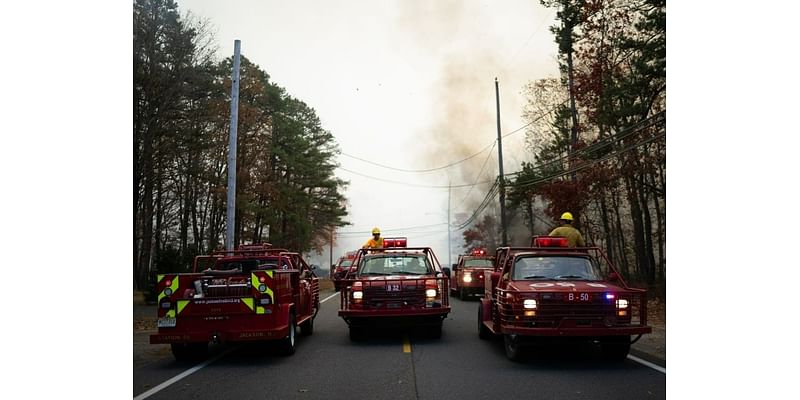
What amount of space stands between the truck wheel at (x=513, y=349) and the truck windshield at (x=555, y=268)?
3.82ft

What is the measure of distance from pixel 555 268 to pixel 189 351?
20.0 feet

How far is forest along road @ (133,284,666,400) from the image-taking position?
304 inches

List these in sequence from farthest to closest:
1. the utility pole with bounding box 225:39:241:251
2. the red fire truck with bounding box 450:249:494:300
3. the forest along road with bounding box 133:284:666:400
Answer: the red fire truck with bounding box 450:249:494:300, the utility pole with bounding box 225:39:241:251, the forest along road with bounding box 133:284:666:400

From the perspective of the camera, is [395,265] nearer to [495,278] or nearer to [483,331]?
[483,331]

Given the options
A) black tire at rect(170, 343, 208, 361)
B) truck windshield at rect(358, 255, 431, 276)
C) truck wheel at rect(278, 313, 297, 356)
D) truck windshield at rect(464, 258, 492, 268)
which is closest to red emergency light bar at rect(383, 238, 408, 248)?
truck windshield at rect(358, 255, 431, 276)

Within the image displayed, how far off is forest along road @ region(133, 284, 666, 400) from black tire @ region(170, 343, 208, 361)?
0.18 m

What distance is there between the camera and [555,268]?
35.1ft

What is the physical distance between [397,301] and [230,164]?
9720mm

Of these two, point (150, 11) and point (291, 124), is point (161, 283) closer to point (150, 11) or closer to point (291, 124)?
point (150, 11)

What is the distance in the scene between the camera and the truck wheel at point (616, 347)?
956 centimetres

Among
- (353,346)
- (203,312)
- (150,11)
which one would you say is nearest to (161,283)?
(203,312)

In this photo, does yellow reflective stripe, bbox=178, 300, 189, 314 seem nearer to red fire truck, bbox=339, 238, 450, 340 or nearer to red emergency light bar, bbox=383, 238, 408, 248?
red fire truck, bbox=339, 238, 450, 340

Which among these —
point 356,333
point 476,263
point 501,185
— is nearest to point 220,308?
point 356,333

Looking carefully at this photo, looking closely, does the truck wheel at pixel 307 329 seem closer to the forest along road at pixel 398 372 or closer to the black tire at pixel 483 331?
the forest along road at pixel 398 372
